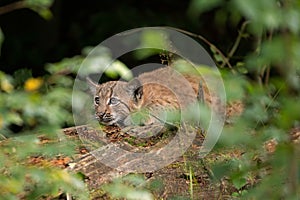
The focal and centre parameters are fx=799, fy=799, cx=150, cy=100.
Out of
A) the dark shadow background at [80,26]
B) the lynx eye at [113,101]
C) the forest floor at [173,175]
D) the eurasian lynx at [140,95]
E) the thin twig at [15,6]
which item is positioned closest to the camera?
the thin twig at [15,6]

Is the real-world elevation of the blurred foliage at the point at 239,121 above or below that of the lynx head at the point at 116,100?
above

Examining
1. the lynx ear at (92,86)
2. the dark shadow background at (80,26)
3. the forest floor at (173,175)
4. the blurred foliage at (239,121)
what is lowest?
the dark shadow background at (80,26)

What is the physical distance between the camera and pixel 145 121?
4.28m

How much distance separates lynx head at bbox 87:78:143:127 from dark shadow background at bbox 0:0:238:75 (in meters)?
2.53

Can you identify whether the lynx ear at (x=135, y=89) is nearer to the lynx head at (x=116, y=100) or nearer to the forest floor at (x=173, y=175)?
the lynx head at (x=116, y=100)

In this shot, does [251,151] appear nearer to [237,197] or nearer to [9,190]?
[9,190]

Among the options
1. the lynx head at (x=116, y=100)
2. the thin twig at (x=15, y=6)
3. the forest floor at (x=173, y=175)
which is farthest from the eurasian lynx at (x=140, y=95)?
the thin twig at (x=15, y=6)

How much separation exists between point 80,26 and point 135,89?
377 centimetres

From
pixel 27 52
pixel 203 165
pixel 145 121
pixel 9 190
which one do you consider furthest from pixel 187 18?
pixel 9 190

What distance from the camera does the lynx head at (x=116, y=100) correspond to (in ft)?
15.9

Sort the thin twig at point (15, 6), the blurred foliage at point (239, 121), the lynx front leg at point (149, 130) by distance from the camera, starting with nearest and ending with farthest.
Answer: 1. the blurred foliage at point (239, 121)
2. the thin twig at point (15, 6)
3. the lynx front leg at point (149, 130)

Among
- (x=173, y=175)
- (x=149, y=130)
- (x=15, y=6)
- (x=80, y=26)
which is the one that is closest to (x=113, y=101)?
(x=149, y=130)

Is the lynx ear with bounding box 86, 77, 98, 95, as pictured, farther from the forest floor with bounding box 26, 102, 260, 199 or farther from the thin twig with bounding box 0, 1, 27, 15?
the thin twig with bounding box 0, 1, 27, 15

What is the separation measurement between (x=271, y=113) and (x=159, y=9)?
5.10 meters
